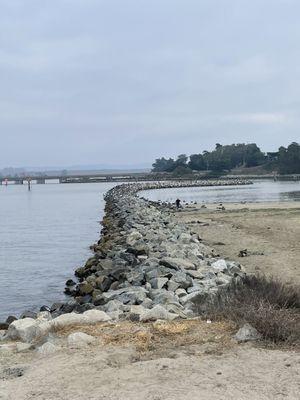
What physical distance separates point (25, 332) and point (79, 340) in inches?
41.3

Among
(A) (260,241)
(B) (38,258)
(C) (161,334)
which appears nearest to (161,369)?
(C) (161,334)

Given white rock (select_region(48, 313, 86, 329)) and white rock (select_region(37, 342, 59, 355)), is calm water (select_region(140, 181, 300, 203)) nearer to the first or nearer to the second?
white rock (select_region(48, 313, 86, 329))

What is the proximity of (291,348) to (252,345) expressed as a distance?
0.37m

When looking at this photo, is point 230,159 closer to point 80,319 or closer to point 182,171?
point 182,171

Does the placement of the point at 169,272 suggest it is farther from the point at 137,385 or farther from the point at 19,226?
the point at 19,226

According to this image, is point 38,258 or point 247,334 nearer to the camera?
point 247,334

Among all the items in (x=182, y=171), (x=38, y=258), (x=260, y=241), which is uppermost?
(x=182, y=171)

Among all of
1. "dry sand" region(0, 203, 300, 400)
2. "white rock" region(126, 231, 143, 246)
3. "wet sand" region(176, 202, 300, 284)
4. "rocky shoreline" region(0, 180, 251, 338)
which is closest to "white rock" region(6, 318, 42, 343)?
"rocky shoreline" region(0, 180, 251, 338)

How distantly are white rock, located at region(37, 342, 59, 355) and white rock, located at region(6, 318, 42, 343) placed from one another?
2.37 feet

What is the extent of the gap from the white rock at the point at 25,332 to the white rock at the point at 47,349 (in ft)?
2.37

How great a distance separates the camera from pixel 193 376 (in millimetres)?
4828

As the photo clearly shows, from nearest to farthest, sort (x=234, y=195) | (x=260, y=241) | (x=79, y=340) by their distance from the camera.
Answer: (x=79, y=340) < (x=260, y=241) < (x=234, y=195)

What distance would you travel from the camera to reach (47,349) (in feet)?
19.2

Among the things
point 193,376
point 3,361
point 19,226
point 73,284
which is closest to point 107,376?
point 193,376
